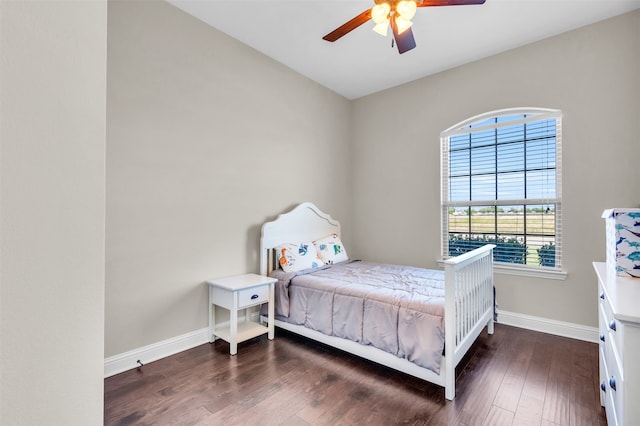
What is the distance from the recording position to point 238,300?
252 centimetres

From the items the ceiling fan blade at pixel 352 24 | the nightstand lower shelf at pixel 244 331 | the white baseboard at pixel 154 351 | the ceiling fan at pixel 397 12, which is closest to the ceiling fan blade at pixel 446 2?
the ceiling fan at pixel 397 12

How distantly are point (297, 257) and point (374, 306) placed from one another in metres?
1.18

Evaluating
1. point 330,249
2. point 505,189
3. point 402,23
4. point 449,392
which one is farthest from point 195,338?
point 505,189

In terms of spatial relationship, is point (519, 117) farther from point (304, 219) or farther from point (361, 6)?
point (304, 219)

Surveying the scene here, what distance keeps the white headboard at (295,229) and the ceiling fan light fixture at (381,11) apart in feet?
6.70

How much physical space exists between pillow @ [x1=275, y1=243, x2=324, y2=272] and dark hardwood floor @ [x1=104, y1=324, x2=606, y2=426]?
2.59 feet

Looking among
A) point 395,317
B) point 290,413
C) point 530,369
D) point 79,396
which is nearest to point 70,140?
point 79,396

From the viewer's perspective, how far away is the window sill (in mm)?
2896

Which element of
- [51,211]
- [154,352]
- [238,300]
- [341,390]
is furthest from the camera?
[238,300]

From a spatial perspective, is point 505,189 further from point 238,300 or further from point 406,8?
point 238,300

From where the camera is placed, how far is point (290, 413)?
1.77m

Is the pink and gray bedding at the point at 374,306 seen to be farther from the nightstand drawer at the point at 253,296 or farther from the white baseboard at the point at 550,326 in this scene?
the white baseboard at the point at 550,326

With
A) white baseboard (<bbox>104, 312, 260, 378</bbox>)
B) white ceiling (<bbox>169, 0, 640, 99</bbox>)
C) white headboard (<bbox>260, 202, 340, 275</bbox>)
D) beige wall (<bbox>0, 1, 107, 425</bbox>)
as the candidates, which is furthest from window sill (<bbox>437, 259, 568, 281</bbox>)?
beige wall (<bbox>0, 1, 107, 425</bbox>)

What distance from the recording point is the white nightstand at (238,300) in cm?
249
